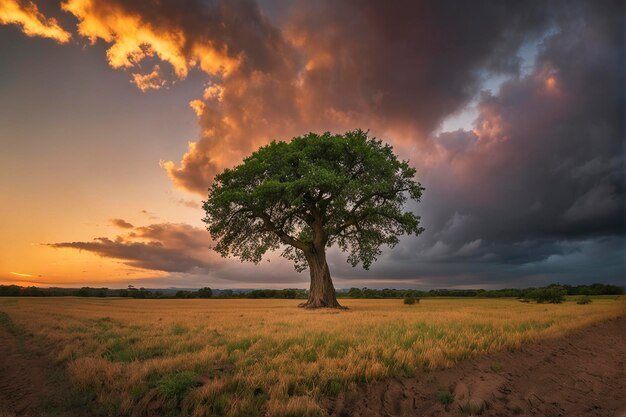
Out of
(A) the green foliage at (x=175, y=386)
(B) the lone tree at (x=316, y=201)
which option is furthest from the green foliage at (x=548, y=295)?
(A) the green foliage at (x=175, y=386)

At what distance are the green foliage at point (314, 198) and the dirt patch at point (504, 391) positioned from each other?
20701mm

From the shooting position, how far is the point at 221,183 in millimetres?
35312

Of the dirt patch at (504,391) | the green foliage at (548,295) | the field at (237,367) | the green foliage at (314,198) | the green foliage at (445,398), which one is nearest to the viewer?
the field at (237,367)

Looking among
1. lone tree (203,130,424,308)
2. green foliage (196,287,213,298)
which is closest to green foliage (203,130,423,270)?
lone tree (203,130,424,308)

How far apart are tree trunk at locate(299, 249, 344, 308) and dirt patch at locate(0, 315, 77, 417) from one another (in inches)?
974

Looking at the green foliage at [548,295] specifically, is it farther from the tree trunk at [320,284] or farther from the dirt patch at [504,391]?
the dirt patch at [504,391]

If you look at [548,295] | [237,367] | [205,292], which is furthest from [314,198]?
[205,292]

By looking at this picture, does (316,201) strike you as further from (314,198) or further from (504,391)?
(504,391)

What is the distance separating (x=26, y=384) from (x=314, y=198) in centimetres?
2672

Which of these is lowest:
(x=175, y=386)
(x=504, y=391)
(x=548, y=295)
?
(x=504, y=391)

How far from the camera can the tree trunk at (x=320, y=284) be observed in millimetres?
34906

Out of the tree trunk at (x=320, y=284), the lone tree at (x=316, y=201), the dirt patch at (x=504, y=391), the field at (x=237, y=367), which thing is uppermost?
the lone tree at (x=316, y=201)

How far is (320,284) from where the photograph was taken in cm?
3534

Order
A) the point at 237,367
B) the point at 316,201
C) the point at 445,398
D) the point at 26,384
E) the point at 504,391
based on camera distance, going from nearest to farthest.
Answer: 1. the point at 445,398
2. the point at 504,391
3. the point at 237,367
4. the point at 26,384
5. the point at 316,201
